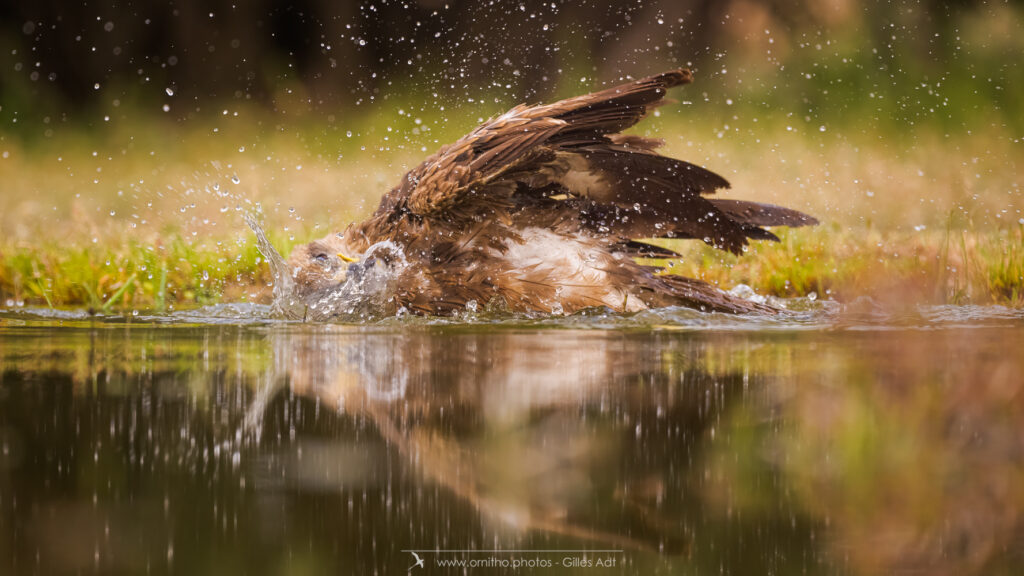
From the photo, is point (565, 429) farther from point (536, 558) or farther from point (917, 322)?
point (917, 322)

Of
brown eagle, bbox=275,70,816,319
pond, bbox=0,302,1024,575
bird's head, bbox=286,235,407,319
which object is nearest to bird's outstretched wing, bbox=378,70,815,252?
brown eagle, bbox=275,70,816,319

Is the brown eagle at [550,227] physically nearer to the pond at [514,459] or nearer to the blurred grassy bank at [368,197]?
the pond at [514,459]

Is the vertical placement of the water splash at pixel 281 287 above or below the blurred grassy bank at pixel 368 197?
below

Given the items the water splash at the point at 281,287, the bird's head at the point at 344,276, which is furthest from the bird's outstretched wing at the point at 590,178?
the water splash at the point at 281,287

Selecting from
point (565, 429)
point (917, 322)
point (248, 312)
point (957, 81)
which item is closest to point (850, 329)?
point (917, 322)

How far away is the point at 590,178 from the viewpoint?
4930 millimetres

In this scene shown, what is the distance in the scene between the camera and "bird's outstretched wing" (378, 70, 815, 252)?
4.54m

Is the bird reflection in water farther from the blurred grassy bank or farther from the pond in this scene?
the blurred grassy bank

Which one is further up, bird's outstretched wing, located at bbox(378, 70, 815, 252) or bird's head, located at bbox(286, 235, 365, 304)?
bird's outstretched wing, located at bbox(378, 70, 815, 252)

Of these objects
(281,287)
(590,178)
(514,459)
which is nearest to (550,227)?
(590,178)

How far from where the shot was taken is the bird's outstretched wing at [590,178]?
4.54 meters

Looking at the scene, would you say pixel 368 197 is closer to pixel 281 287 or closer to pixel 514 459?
pixel 281 287

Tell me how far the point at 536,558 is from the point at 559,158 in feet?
10.3

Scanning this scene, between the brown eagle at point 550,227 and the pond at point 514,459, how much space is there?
83cm
